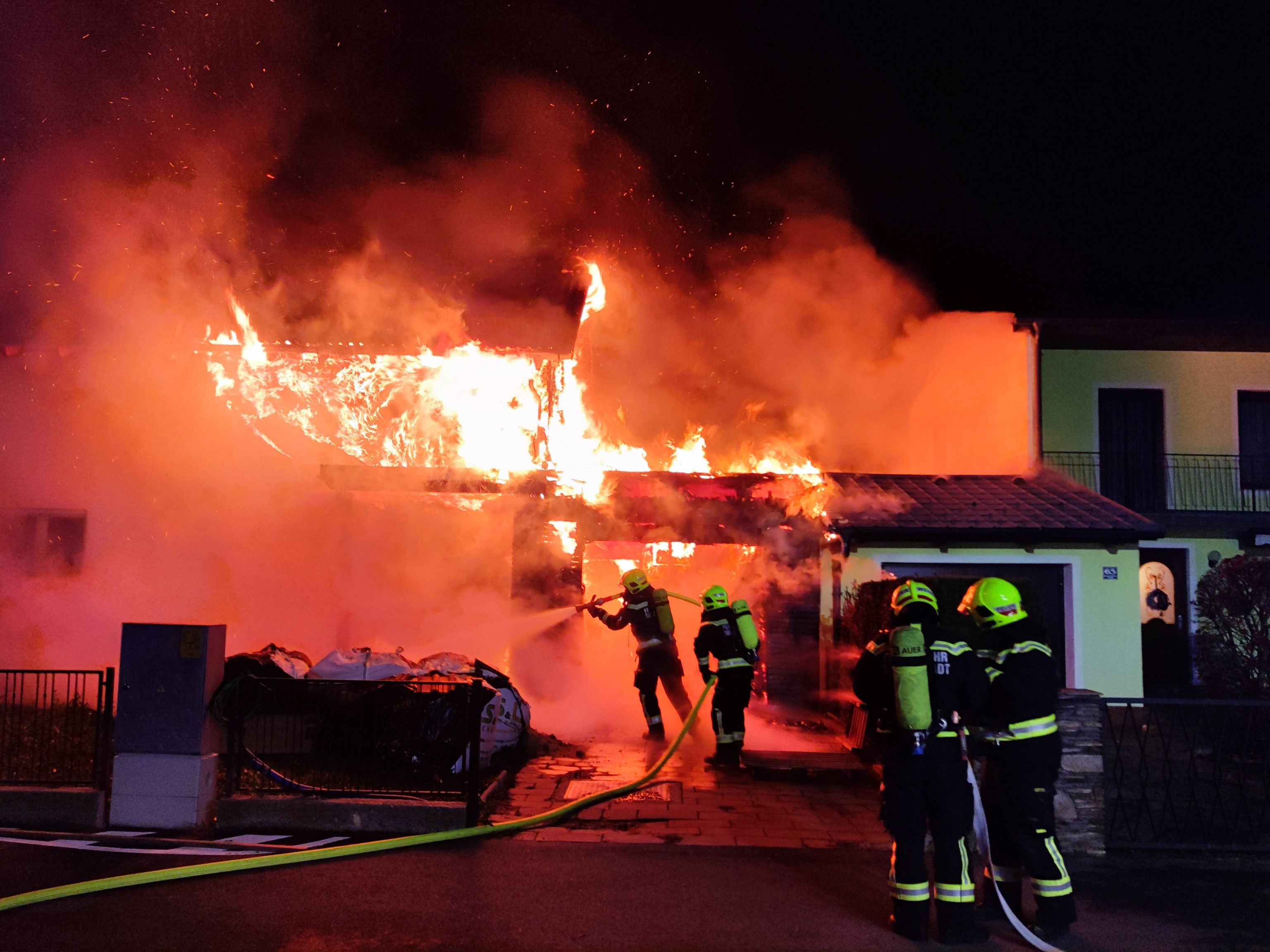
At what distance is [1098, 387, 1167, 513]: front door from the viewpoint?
642 inches

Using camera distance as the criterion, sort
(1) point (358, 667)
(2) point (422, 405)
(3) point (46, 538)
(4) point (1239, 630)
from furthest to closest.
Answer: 1. (2) point (422, 405)
2. (3) point (46, 538)
3. (4) point (1239, 630)
4. (1) point (358, 667)

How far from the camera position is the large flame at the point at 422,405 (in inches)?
511

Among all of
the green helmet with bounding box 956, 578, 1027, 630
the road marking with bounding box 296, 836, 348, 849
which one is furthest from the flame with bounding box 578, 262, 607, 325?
the green helmet with bounding box 956, 578, 1027, 630

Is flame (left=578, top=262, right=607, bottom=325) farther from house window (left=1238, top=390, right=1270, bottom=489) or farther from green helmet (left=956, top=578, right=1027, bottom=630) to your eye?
house window (left=1238, top=390, right=1270, bottom=489)

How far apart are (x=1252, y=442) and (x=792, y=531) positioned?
10.4 metres

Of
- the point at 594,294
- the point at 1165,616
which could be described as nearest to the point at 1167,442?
the point at 1165,616

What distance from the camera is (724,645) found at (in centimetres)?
847

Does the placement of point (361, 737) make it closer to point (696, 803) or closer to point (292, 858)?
point (292, 858)

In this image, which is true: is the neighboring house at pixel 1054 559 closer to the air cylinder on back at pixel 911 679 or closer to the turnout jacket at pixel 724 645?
the turnout jacket at pixel 724 645

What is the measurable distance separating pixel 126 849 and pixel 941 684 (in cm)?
504

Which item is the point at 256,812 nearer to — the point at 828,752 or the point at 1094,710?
the point at 828,752

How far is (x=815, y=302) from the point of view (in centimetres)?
1507

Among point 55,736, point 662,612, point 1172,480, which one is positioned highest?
point 1172,480

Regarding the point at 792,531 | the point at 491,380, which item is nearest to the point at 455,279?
the point at 491,380
